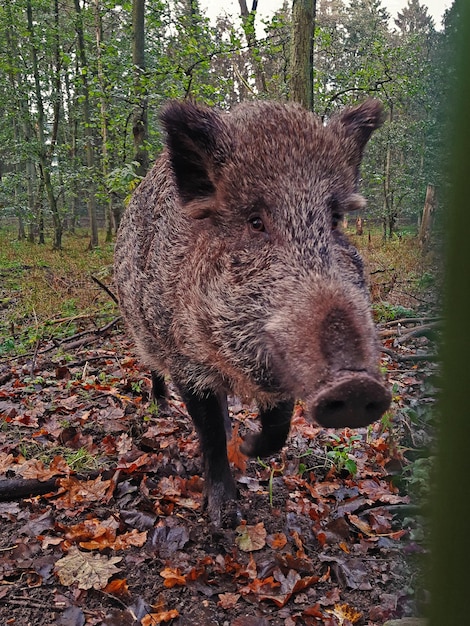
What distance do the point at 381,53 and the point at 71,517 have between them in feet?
27.8

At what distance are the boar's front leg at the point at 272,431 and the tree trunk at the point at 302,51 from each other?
4.17m

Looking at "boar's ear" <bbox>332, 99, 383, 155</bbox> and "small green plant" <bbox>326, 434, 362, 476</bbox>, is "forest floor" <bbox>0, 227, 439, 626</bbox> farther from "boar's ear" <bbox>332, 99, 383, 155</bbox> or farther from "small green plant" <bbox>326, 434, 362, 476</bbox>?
"boar's ear" <bbox>332, 99, 383, 155</bbox>

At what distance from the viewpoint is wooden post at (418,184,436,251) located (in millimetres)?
416

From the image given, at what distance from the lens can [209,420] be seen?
329 centimetres

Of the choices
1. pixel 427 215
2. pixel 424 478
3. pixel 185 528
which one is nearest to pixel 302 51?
pixel 185 528

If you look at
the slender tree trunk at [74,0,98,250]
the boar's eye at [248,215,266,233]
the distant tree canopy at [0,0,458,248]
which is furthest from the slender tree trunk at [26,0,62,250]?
the boar's eye at [248,215,266,233]

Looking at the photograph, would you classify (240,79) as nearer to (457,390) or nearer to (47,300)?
(47,300)

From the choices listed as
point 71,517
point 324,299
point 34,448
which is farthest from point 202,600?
point 34,448

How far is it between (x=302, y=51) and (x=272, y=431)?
187 inches

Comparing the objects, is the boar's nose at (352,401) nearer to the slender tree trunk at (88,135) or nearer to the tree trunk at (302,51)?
the tree trunk at (302,51)

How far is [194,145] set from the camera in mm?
2799

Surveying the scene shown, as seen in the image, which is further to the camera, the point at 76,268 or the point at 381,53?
the point at 76,268

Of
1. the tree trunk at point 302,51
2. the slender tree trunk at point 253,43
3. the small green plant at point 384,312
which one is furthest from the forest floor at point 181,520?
the slender tree trunk at point 253,43

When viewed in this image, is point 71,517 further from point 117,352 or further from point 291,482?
point 117,352
